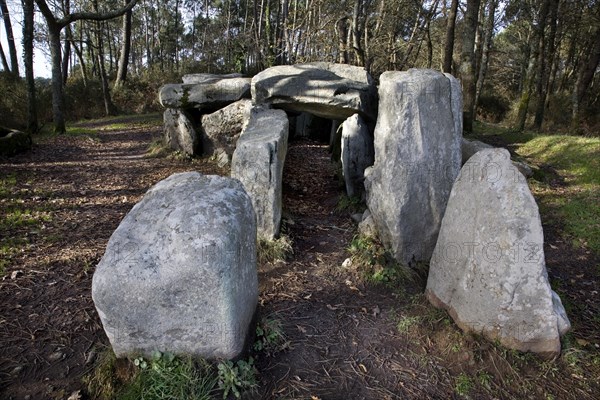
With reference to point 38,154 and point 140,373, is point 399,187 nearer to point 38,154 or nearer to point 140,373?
point 140,373

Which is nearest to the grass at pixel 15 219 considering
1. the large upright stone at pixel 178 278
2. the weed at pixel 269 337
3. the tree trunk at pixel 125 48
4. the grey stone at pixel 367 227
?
the large upright stone at pixel 178 278

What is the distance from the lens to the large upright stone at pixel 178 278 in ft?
8.15

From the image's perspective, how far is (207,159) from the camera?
26.2ft

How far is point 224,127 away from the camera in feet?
25.3

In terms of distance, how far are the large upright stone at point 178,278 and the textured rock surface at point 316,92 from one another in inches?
144

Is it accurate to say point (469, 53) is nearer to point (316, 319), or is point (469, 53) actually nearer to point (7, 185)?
point (316, 319)

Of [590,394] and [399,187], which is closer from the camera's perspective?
[590,394]

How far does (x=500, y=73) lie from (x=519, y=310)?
24448 mm

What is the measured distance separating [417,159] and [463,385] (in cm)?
222

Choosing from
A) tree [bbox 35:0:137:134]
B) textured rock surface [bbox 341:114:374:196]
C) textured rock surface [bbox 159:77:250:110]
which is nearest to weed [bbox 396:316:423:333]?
textured rock surface [bbox 341:114:374:196]

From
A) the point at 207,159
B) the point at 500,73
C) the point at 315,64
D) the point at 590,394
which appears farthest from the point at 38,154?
the point at 500,73

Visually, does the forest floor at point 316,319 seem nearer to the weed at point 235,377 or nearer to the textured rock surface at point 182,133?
the weed at point 235,377

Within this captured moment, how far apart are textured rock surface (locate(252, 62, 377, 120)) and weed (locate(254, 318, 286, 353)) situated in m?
3.76

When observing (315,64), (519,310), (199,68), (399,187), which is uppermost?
(199,68)
